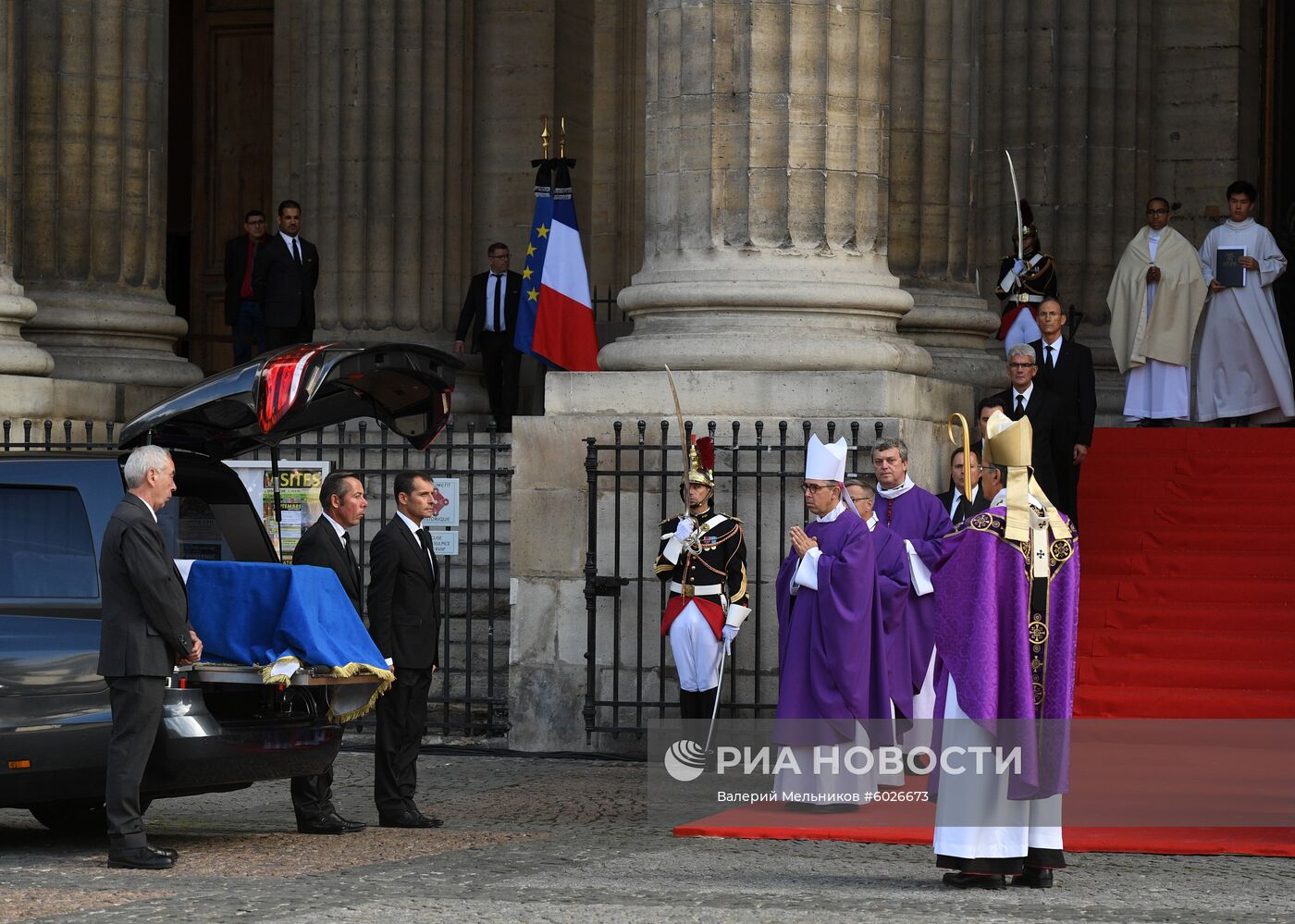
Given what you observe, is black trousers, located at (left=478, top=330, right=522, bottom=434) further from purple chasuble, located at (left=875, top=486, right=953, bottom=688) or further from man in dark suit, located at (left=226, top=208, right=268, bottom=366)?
purple chasuble, located at (left=875, top=486, right=953, bottom=688)

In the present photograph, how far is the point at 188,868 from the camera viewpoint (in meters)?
9.14

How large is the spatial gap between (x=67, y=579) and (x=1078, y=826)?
454cm

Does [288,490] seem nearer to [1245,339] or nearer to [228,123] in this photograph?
[1245,339]

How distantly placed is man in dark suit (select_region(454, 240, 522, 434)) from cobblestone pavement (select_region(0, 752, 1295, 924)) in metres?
6.79

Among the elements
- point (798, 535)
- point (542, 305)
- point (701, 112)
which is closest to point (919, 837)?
point (798, 535)

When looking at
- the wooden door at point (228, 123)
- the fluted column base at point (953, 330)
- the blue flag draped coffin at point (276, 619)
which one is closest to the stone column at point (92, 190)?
the wooden door at point (228, 123)

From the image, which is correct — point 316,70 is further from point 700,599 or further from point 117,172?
point 700,599

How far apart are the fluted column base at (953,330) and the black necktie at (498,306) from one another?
3.52 meters

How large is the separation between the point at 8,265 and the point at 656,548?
5.10m

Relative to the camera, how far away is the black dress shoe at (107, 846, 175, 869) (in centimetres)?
908

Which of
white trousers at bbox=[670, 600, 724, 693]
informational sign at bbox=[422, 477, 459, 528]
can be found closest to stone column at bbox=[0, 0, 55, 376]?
informational sign at bbox=[422, 477, 459, 528]

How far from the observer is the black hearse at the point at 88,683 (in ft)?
30.6

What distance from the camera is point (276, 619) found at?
9.52 metres

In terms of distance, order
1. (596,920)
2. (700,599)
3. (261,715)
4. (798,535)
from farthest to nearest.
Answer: (700,599) → (798,535) → (261,715) → (596,920)
